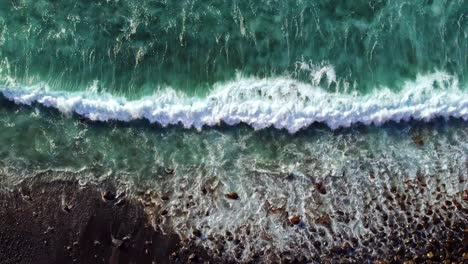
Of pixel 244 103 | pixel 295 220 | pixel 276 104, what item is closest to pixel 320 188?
pixel 295 220

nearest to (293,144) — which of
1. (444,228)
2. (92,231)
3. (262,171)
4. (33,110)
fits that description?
(262,171)

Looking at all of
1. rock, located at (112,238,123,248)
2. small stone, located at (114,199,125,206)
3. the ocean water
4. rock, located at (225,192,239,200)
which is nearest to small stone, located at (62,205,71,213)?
the ocean water

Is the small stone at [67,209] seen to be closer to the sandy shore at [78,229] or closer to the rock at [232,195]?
the sandy shore at [78,229]

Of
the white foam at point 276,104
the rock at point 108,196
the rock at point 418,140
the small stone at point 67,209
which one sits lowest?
the small stone at point 67,209

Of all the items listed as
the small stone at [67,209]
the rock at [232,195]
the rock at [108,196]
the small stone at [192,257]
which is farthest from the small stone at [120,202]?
the rock at [232,195]

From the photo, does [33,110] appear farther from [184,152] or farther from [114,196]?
[184,152]

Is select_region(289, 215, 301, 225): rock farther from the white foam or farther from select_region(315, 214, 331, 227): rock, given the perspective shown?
the white foam
